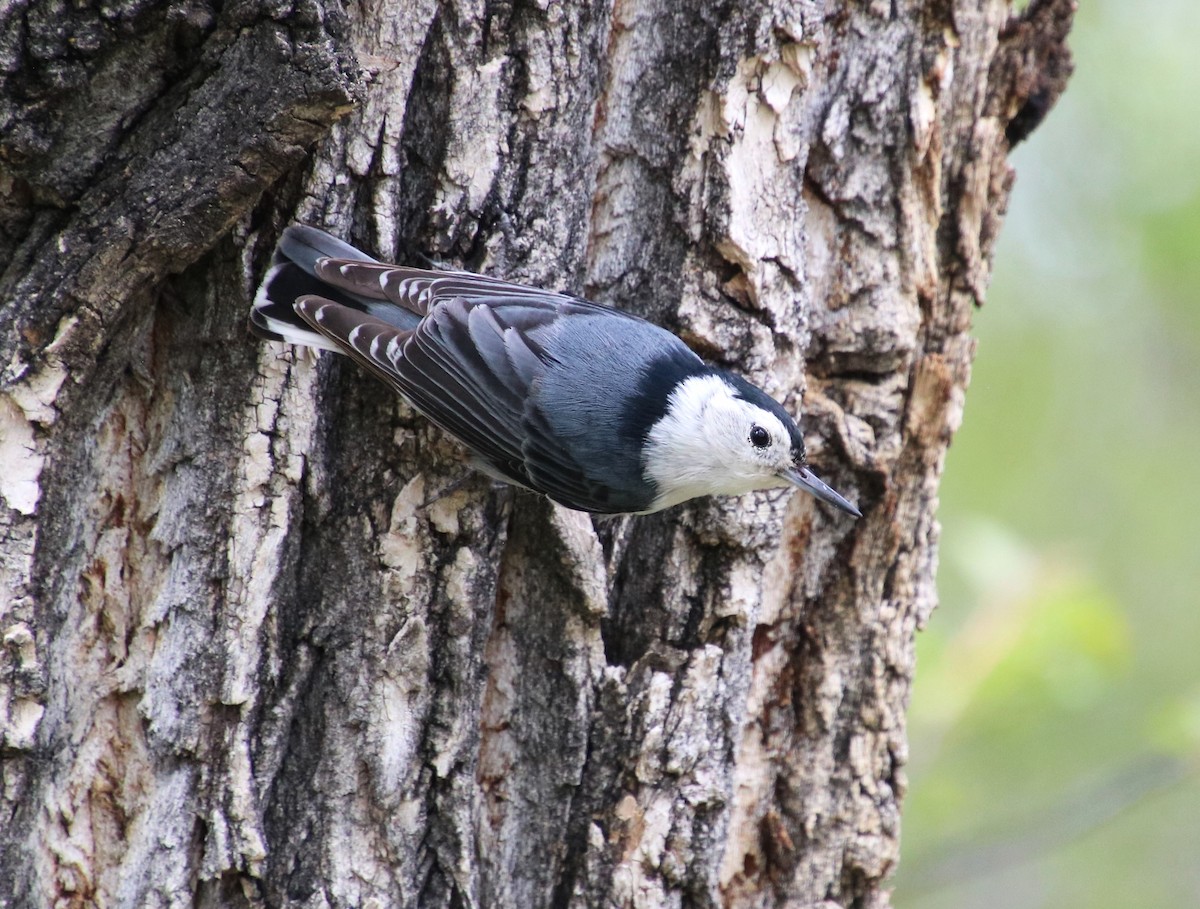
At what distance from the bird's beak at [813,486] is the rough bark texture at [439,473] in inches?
3.4

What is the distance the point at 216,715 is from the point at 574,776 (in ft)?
2.12

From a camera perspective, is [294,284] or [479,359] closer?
[294,284]

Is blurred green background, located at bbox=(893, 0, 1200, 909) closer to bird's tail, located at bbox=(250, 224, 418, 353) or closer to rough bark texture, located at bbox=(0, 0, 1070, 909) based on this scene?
rough bark texture, located at bbox=(0, 0, 1070, 909)

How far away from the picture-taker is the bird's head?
2.03 metres

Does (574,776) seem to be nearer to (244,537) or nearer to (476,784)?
(476,784)

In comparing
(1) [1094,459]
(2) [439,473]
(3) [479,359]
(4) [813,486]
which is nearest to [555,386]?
(3) [479,359]

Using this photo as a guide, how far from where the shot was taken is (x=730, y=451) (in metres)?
2.08

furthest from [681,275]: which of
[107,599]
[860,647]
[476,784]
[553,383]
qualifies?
[107,599]

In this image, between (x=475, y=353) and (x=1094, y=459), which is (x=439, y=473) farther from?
(x=1094, y=459)

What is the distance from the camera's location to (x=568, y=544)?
200 cm

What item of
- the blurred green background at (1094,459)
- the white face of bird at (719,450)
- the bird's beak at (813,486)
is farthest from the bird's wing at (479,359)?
the blurred green background at (1094,459)

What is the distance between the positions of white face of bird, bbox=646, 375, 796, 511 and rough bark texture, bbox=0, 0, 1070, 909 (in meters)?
0.07

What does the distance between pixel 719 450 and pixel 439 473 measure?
21.4 inches

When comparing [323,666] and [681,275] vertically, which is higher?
[681,275]
